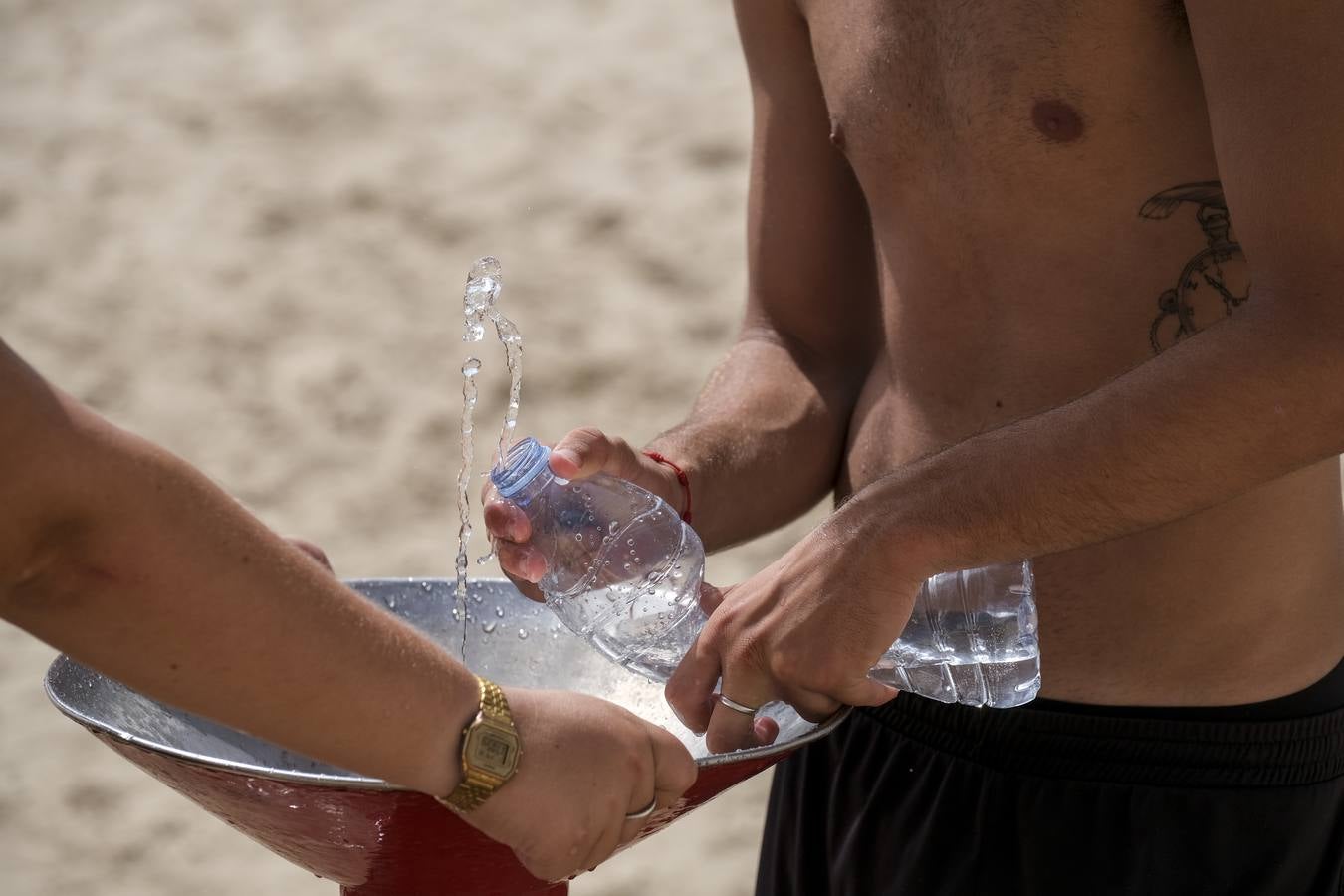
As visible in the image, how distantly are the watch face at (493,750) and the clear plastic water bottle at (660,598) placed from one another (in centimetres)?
35

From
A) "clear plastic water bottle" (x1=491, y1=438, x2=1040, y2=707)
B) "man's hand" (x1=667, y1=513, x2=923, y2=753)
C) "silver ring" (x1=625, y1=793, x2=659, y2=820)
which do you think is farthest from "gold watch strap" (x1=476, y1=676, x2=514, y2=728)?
"clear plastic water bottle" (x1=491, y1=438, x2=1040, y2=707)

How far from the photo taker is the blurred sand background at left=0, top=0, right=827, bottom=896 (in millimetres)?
4293

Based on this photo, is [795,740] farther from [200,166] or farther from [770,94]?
[200,166]

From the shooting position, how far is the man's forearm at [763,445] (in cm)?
173

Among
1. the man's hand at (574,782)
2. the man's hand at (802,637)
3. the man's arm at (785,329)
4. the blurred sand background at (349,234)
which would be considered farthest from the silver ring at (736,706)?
the blurred sand background at (349,234)

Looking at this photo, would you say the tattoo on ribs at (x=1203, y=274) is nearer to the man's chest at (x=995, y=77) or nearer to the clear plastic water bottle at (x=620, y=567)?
the man's chest at (x=995, y=77)

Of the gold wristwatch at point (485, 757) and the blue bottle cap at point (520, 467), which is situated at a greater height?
the blue bottle cap at point (520, 467)

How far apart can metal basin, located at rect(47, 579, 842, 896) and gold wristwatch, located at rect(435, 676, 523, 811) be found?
3 centimetres

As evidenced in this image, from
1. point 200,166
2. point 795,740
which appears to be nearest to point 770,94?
point 795,740

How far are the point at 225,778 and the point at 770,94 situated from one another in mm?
1077

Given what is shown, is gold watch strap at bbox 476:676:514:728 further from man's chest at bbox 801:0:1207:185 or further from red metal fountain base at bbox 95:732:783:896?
man's chest at bbox 801:0:1207:185

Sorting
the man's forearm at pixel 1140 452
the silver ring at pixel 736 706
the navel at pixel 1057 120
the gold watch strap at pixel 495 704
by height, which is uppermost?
the navel at pixel 1057 120

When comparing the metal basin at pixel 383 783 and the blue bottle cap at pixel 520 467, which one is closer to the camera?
the metal basin at pixel 383 783

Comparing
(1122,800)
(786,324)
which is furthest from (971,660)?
(786,324)
